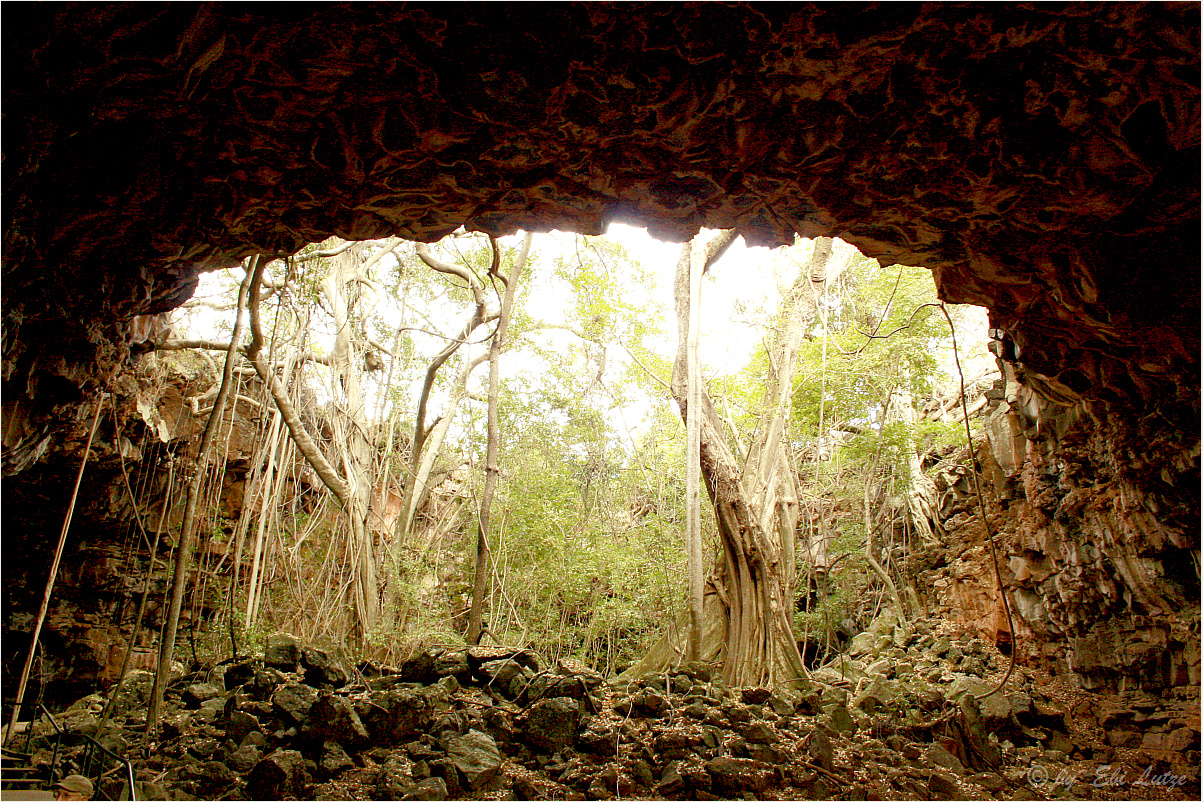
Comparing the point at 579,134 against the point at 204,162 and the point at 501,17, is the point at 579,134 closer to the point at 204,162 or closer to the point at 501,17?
the point at 501,17

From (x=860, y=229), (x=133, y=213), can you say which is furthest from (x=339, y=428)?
(x=860, y=229)

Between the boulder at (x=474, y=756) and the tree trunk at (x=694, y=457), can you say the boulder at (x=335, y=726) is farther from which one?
the tree trunk at (x=694, y=457)

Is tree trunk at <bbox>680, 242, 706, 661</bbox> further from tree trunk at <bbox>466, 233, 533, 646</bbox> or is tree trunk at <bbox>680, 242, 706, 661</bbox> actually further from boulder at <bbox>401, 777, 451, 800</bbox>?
boulder at <bbox>401, 777, 451, 800</bbox>

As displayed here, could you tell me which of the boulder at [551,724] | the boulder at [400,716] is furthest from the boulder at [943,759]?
the boulder at [400,716]

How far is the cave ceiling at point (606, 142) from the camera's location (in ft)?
6.93

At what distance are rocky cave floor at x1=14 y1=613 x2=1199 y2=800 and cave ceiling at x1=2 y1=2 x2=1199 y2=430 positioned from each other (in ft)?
6.54

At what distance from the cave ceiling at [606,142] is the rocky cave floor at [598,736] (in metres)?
1.99

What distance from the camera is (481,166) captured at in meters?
2.78

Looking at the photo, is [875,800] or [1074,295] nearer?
[1074,295]

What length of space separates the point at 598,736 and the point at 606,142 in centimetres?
317

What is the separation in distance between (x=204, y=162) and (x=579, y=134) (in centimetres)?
146

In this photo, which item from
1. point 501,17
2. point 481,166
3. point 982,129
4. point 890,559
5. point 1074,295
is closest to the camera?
point 501,17

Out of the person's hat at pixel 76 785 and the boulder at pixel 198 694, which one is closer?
the person's hat at pixel 76 785

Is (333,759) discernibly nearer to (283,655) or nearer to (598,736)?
(283,655)
